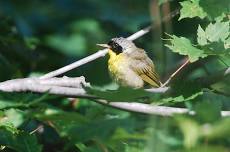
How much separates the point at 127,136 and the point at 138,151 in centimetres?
23

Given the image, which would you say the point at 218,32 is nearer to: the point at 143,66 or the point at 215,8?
the point at 215,8

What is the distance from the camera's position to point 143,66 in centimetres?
389

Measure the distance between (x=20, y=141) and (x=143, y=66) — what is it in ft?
6.18

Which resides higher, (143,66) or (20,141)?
(143,66)

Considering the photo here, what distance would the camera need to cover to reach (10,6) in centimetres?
638

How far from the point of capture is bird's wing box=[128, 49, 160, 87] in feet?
12.2

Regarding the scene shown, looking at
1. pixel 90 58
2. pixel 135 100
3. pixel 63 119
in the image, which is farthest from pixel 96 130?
pixel 90 58

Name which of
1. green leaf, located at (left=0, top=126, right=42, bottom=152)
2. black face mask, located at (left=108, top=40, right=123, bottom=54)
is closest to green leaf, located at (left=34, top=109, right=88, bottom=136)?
green leaf, located at (left=0, top=126, right=42, bottom=152)

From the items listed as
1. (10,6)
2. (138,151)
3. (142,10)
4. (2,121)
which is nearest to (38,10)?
(10,6)

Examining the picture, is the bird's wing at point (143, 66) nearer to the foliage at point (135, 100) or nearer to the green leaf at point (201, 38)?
the foliage at point (135, 100)

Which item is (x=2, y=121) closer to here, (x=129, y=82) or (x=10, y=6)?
(x=129, y=82)

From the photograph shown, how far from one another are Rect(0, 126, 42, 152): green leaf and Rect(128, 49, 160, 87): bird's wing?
5.35 ft

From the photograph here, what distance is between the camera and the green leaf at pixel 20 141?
2.06 meters

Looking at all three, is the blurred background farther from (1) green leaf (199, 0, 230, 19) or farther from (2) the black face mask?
(1) green leaf (199, 0, 230, 19)
